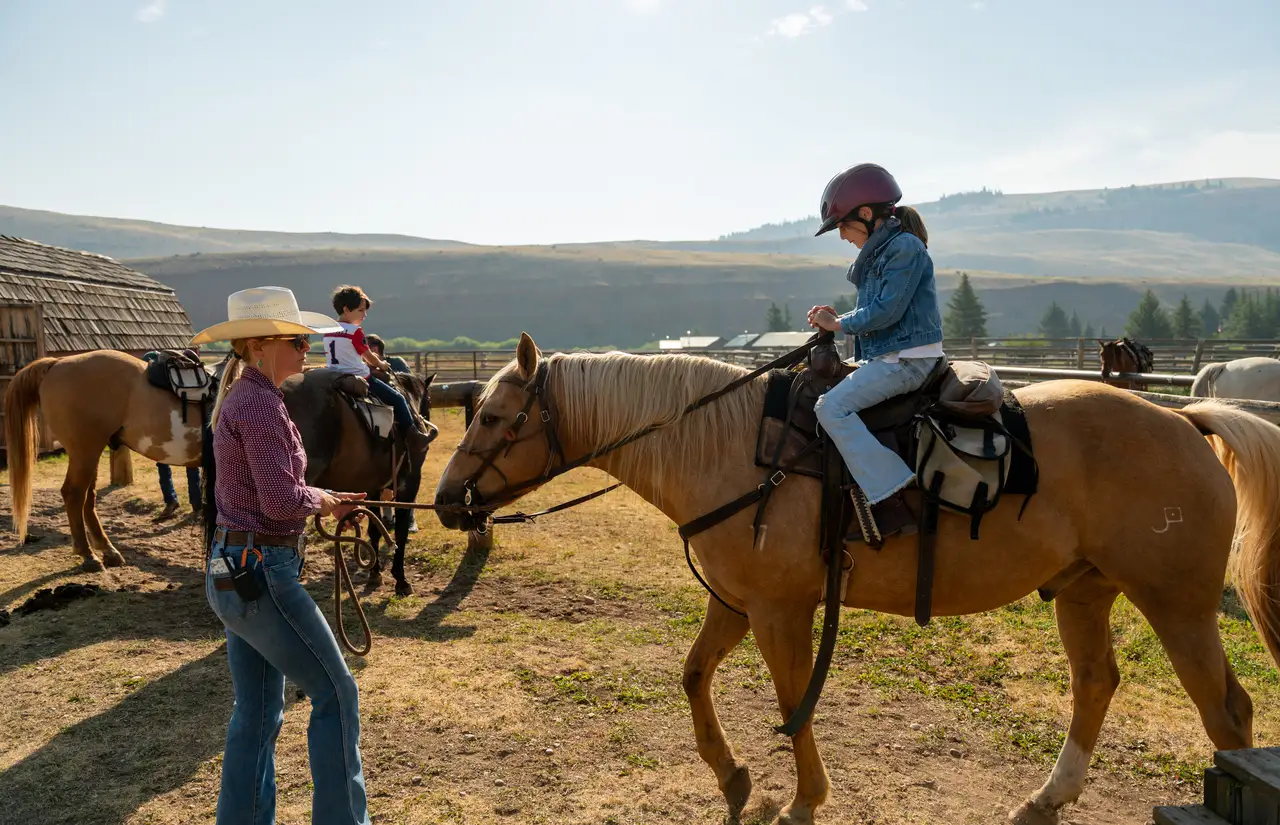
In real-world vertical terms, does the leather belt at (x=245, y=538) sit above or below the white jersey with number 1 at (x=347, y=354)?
below

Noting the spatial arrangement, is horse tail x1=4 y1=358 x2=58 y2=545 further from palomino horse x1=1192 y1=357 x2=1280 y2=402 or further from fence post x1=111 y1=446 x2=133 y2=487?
palomino horse x1=1192 y1=357 x2=1280 y2=402

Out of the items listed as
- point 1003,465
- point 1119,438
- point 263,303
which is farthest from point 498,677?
point 1119,438

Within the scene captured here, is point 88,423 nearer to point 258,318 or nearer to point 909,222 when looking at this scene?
point 258,318

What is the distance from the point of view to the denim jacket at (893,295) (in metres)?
3.42

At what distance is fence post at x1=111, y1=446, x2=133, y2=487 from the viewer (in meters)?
12.1

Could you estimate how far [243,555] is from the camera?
2.89 meters

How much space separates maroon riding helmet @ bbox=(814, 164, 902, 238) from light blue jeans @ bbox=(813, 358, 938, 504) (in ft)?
2.31

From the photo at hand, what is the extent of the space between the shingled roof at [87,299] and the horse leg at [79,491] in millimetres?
8547

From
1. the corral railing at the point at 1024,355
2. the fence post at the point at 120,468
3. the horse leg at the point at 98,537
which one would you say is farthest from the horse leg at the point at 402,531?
the corral railing at the point at 1024,355

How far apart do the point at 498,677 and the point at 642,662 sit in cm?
103

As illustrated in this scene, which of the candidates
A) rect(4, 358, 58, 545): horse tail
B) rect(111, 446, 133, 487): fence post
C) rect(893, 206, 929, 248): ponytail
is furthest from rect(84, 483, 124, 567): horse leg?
rect(893, 206, 929, 248): ponytail

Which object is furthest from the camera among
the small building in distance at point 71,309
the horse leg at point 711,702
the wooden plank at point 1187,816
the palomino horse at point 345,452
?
the small building in distance at point 71,309

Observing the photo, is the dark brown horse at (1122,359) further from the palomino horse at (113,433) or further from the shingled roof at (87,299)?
the shingled roof at (87,299)

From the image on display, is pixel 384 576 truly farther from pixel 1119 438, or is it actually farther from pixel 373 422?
pixel 1119 438
